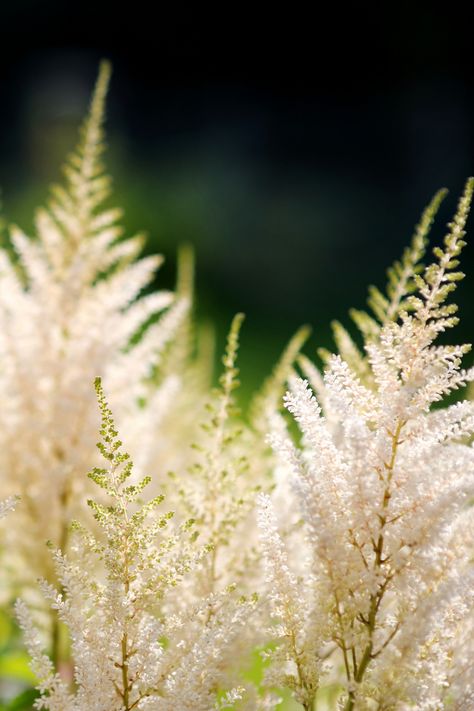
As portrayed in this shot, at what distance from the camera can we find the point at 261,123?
Answer: 1476 centimetres

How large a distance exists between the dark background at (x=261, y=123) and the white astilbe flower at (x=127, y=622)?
933cm

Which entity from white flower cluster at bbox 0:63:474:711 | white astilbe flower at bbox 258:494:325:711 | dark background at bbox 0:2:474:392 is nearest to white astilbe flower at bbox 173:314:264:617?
white flower cluster at bbox 0:63:474:711

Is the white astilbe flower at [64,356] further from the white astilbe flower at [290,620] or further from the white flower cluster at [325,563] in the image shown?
the white astilbe flower at [290,620]

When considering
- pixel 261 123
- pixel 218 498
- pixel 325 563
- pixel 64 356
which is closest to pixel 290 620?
pixel 325 563

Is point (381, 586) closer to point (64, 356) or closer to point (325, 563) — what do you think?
point (325, 563)

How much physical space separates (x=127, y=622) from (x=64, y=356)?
96 cm

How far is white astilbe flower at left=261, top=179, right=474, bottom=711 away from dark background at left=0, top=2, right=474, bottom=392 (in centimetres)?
931

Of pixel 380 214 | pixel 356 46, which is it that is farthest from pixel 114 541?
pixel 356 46

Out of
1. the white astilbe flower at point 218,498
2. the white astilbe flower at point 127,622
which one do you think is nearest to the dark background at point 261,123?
the white astilbe flower at point 218,498

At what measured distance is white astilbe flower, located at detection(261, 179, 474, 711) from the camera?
980 mm

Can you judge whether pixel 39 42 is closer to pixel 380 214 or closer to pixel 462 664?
pixel 380 214

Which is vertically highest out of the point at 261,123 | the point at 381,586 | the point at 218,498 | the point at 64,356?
the point at 261,123

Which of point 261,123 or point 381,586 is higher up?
point 261,123

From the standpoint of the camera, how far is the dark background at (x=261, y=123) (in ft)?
38.2
